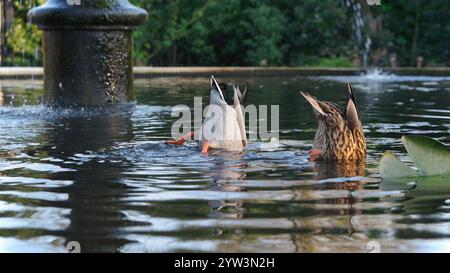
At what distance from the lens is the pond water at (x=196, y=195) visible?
4758 mm

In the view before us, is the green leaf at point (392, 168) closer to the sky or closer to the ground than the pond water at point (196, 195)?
closer to the sky

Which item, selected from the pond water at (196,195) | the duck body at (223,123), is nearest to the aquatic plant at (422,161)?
the pond water at (196,195)

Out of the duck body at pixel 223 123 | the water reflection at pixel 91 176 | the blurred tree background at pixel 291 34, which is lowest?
the water reflection at pixel 91 176

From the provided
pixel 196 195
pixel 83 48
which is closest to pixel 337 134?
pixel 196 195

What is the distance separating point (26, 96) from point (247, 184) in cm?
969

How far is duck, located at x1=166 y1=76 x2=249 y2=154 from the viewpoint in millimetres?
8125

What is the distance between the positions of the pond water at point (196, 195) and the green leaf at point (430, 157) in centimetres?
19

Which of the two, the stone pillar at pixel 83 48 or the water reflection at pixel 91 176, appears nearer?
the water reflection at pixel 91 176

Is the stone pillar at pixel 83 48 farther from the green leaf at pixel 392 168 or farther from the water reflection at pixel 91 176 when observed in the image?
the green leaf at pixel 392 168

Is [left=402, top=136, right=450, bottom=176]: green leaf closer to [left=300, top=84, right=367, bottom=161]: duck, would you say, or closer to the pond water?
the pond water

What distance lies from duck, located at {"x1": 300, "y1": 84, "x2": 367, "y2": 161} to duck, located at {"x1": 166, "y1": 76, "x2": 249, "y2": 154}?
76 cm

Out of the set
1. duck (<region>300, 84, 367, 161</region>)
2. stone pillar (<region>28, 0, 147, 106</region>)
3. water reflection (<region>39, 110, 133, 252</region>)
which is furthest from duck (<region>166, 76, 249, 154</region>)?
stone pillar (<region>28, 0, 147, 106</region>)

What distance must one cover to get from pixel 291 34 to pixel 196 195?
66.5 ft
